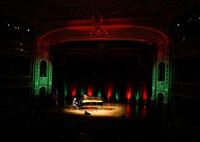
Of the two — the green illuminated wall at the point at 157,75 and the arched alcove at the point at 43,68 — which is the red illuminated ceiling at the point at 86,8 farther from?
the arched alcove at the point at 43,68

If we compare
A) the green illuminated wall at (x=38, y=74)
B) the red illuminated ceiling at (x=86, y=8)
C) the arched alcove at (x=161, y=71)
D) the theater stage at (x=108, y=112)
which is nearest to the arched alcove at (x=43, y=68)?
the green illuminated wall at (x=38, y=74)

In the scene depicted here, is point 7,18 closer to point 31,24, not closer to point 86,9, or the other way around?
point 31,24

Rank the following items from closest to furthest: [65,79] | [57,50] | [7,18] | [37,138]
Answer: [37,138], [7,18], [57,50], [65,79]

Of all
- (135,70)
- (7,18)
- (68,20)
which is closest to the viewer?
(7,18)

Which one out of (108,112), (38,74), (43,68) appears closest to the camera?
(108,112)

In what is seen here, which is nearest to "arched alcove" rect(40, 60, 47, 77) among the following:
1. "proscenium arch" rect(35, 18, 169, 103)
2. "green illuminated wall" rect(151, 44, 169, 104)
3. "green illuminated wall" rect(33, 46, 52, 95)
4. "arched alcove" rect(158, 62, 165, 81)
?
"green illuminated wall" rect(33, 46, 52, 95)

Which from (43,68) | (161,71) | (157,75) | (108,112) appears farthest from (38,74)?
(161,71)

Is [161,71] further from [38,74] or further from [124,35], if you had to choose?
[38,74]

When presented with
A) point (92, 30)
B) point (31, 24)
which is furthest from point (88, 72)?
point (31, 24)

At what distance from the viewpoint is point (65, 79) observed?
16797mm

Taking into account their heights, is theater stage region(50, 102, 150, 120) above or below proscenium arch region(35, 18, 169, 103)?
below

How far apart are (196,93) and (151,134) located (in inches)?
131

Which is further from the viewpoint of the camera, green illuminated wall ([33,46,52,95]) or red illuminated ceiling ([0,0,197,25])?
green illuminated wall ([33,46,52,95])

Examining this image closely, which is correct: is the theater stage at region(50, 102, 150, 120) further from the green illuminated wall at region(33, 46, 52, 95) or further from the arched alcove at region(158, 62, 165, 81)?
the arched alcove at region(158, 62, 165, 81)
